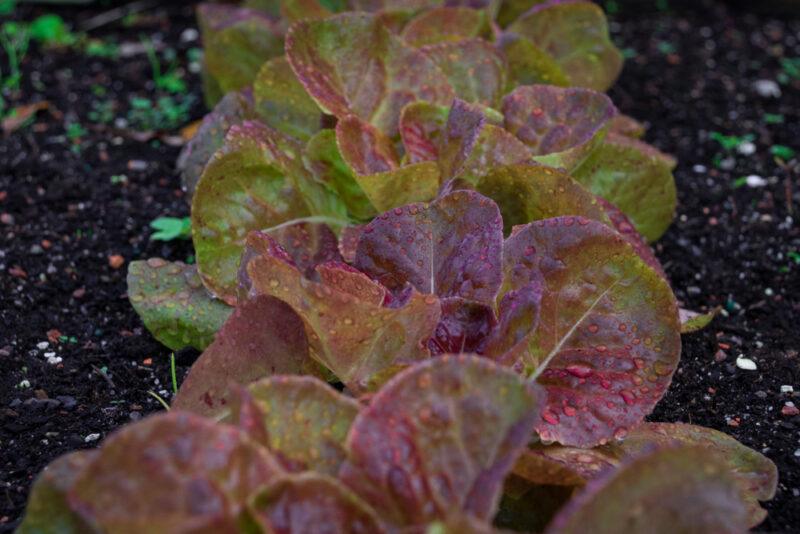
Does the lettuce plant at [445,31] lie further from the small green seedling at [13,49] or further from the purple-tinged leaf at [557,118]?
the small green seedling at [13,49]

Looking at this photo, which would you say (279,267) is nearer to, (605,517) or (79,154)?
(605,517)

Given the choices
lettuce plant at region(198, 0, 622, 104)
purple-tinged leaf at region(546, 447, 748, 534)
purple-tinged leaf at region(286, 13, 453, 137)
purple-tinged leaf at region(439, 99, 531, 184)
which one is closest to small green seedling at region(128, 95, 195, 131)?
lettuce plant at region(198, 0, 622, 104)

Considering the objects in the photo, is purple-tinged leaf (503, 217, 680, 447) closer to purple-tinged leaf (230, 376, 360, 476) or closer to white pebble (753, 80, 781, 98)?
purple-tinged leaf (230, 376, 360, 476)

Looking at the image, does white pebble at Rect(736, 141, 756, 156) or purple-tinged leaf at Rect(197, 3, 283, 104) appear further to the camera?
white pebble at Rect(736, 141, 756, 156)

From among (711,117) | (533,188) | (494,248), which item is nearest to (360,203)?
(533,188)

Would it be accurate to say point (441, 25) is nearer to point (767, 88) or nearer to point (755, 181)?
point (755, 181)

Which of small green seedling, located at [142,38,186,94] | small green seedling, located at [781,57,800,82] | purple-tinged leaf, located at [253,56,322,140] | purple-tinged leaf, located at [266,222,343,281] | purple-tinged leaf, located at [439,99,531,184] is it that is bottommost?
small green seedling, located at [781,57,800,82]
